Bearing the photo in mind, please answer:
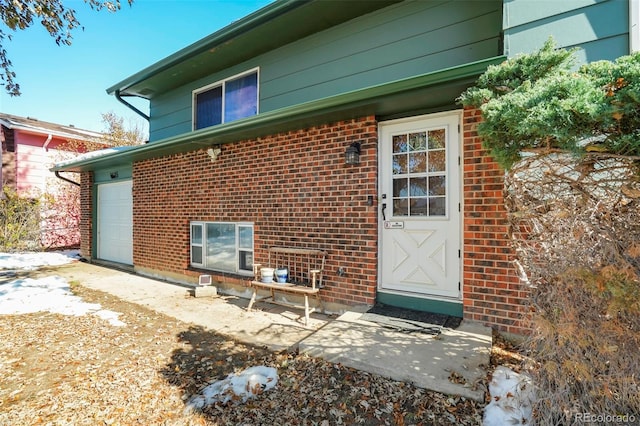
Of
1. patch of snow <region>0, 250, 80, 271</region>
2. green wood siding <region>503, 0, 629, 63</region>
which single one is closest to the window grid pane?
green wood siding <region>503, 0, 629, 63</region>

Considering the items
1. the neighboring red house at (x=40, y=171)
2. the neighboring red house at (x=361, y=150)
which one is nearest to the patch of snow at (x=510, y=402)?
the neighboring red house at (x=361, y=150)

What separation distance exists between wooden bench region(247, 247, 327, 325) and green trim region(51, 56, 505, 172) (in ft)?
6.19

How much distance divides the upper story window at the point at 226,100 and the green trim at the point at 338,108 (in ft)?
2.81

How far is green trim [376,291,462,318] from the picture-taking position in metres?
3.74

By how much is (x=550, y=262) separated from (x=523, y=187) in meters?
0.67

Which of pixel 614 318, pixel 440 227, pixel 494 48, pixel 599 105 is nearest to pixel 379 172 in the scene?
pixel 440 227

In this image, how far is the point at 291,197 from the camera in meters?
4.98

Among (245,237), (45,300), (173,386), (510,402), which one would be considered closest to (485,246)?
(510,402)

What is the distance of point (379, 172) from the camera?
4.26 meters

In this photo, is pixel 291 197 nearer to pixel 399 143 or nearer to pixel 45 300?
pixel 399 143

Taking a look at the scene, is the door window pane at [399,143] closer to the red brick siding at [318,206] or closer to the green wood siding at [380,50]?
the red brick siding at [318,206]

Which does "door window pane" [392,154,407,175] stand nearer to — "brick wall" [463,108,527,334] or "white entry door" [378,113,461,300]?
"white entry door" [378,113,461,300]

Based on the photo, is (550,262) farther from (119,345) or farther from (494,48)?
(119,345)

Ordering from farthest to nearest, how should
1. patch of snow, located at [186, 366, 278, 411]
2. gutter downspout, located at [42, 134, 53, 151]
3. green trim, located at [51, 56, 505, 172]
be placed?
gutter downspout, located at [42, 134, 53, 151] < green trim, located at [51, 56, 505, 172] < patch of snow, located at [186, 366, 278, 411]
